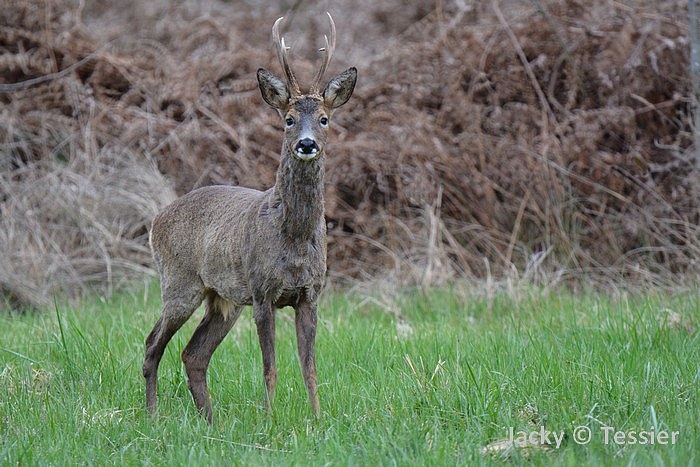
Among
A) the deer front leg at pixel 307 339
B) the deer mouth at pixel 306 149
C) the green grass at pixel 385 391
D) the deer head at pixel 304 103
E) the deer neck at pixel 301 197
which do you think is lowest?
the green grass at pixel 385 391

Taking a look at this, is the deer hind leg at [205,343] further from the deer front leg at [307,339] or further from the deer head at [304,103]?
the deer head at [304,103]

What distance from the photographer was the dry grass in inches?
370

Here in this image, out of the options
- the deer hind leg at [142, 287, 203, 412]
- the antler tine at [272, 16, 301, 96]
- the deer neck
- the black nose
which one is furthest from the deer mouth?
the deer hind leg at [142, 287, 203, 412]

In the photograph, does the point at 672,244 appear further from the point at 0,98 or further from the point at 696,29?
the point at 0,98

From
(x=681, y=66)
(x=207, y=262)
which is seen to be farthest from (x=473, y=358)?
(x=681, y=66)

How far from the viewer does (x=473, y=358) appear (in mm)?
5809

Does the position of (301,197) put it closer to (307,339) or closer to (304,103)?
(304,103)

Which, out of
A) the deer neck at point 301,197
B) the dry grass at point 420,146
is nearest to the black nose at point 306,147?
the deer neck at point 301,197

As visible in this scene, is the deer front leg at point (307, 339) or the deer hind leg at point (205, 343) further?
the deer hind leg at point (205, 343)

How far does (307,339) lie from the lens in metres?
5.30

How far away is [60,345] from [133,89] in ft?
18.1

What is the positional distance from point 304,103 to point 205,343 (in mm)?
1575

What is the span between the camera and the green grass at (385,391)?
4250 mm

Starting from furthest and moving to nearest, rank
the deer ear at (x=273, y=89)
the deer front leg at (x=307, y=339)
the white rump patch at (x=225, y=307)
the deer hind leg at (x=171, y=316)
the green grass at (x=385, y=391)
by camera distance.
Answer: the white rump patch at (x=225, y=307) → the deer hind leg at (x=171, y=316) → the deer ear at (x=273, y=89) → the deer front leg at (x=307, y=339) → the green grass at (x=385, y=391)
